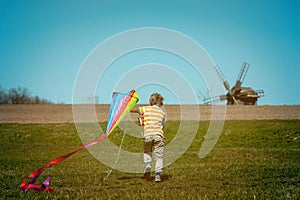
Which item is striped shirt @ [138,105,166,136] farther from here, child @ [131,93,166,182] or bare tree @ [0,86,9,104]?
bare tree @ [0,86,9,104]

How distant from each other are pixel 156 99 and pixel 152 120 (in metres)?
0.60

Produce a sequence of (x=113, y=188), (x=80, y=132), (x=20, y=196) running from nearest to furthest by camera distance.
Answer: (x=20, y=196)
(x=113, y=188)
(x=80, y=132)

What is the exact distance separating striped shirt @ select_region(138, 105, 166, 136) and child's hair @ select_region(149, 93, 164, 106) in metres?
0.18

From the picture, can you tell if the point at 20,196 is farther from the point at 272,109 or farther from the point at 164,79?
the point at 272,109

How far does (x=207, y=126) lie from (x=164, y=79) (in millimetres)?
23522

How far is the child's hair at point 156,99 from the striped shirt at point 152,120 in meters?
0.18

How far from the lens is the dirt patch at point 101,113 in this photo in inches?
1738

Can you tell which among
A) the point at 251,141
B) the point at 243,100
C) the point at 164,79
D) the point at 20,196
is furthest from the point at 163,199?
the point at 243,100

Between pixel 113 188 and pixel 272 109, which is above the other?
pixel 272 109

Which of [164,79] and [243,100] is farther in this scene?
[243,100]

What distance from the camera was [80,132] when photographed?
35.6 metres

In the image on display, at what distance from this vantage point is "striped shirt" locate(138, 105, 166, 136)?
34.0 ft

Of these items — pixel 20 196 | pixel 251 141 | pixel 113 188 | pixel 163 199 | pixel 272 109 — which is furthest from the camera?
pixel 272 109

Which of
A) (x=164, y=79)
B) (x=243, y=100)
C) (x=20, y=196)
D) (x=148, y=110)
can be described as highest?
(x=243, y=100)
